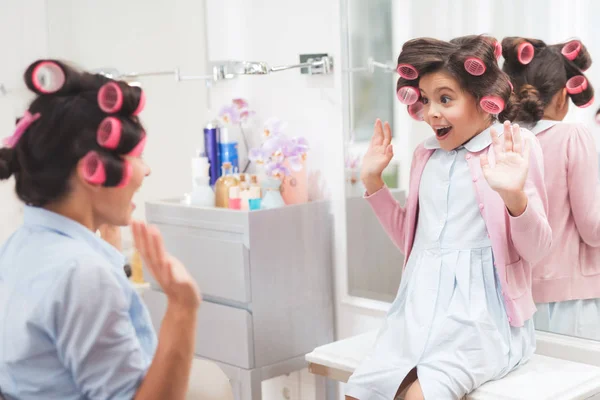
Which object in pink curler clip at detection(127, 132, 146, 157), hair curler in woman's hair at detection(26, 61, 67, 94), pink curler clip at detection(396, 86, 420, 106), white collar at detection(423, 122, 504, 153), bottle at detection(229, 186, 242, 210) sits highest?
hair curler in woman's hair at detection(26, 61, 67, 94)

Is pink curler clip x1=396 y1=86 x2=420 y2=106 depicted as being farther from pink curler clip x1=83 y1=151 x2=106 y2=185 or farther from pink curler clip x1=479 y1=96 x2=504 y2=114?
pink curler clip x1=83 y1=151 x2=106 y2=185

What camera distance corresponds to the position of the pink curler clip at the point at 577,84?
176cm

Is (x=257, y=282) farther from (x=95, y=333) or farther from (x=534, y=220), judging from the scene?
(x=95, y=333)

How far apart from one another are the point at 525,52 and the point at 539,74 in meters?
0.06

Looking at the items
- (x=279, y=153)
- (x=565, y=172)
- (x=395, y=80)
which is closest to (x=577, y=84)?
(x=565, y=172)

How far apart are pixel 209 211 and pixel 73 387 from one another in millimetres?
1199

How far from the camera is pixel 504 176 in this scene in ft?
5.05

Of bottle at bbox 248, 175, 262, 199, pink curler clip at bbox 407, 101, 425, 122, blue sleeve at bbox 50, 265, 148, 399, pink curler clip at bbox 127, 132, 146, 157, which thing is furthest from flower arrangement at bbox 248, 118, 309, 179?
blue sleeve at bbox 50, 265, 148, 399

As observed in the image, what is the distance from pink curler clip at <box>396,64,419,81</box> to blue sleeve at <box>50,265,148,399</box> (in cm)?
88

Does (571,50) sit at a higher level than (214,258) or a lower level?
higher

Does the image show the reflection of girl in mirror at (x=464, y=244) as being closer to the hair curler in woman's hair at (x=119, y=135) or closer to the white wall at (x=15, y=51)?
the hair curler in woman's hair at (x=119, y=135)

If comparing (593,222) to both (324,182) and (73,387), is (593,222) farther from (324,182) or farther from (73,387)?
(73,387)

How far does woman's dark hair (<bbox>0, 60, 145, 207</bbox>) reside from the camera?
1116mm

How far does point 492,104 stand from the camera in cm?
164
